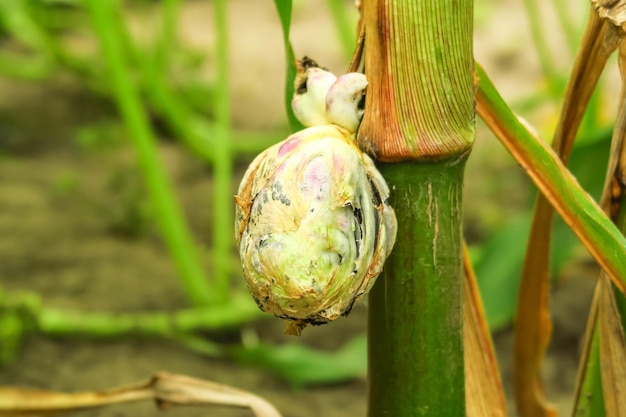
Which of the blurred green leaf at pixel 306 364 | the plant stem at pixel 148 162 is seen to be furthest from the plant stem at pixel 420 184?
the plant stem at pixel 148 162

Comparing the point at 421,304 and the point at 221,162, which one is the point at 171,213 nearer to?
the point at 221,162

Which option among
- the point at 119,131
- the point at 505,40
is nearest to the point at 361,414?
the point at 119,131

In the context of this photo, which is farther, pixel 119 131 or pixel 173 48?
pixel 173 48

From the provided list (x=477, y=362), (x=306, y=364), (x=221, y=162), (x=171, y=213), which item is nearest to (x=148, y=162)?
(x=171, y=213)

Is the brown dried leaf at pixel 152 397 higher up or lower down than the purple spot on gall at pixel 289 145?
lower down

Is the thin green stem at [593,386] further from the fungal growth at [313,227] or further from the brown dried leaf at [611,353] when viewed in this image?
the fungal growth at [313,227]

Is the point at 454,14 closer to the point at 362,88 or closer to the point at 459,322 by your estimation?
the point at 362,88

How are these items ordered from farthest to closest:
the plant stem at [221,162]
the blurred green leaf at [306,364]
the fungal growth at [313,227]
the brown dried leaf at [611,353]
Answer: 1. the plant stem at [221,162]
2. the blurred green leaf at [306,364]
3. the brown dried leaf at [611,353]
4. the fungal growth at [313,227]
